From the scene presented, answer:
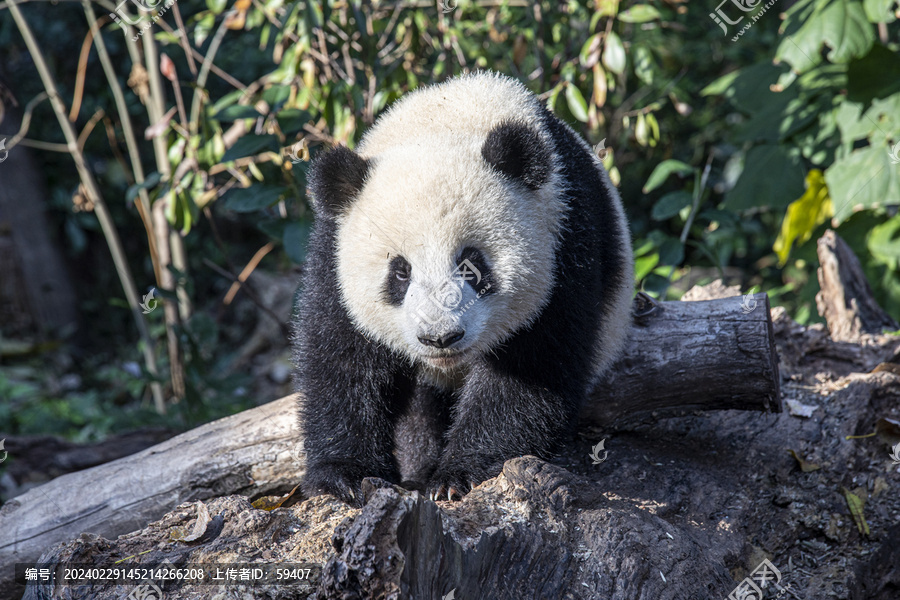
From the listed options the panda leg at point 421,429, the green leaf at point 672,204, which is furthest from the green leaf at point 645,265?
the panda leg at point 421,429

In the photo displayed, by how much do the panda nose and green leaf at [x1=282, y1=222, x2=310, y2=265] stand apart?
204cm

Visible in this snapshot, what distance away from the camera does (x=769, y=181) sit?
5352 millimetres

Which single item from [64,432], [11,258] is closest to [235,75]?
[11,258]

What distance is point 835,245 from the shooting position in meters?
4.71

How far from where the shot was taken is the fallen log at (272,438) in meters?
3.48

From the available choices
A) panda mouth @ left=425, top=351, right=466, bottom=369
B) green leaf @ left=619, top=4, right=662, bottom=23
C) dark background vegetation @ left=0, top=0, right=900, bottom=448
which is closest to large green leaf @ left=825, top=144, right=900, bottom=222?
dark background vegetation @ left=0, top=0, right=900, bottom=448

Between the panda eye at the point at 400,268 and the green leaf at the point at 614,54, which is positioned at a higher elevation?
the green leaf at the point at 614,54

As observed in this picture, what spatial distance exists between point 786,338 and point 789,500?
142cm

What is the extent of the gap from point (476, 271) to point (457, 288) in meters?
0.13

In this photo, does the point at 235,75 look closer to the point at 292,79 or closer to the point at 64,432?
the point at 292,79

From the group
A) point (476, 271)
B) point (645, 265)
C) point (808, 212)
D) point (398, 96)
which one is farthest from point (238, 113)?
point (808, 212)

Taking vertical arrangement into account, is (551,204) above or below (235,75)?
above

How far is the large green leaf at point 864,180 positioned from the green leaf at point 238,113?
3.90 meters

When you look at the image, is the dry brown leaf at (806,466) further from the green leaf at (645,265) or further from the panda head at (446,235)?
the green leaf at (645,265)
